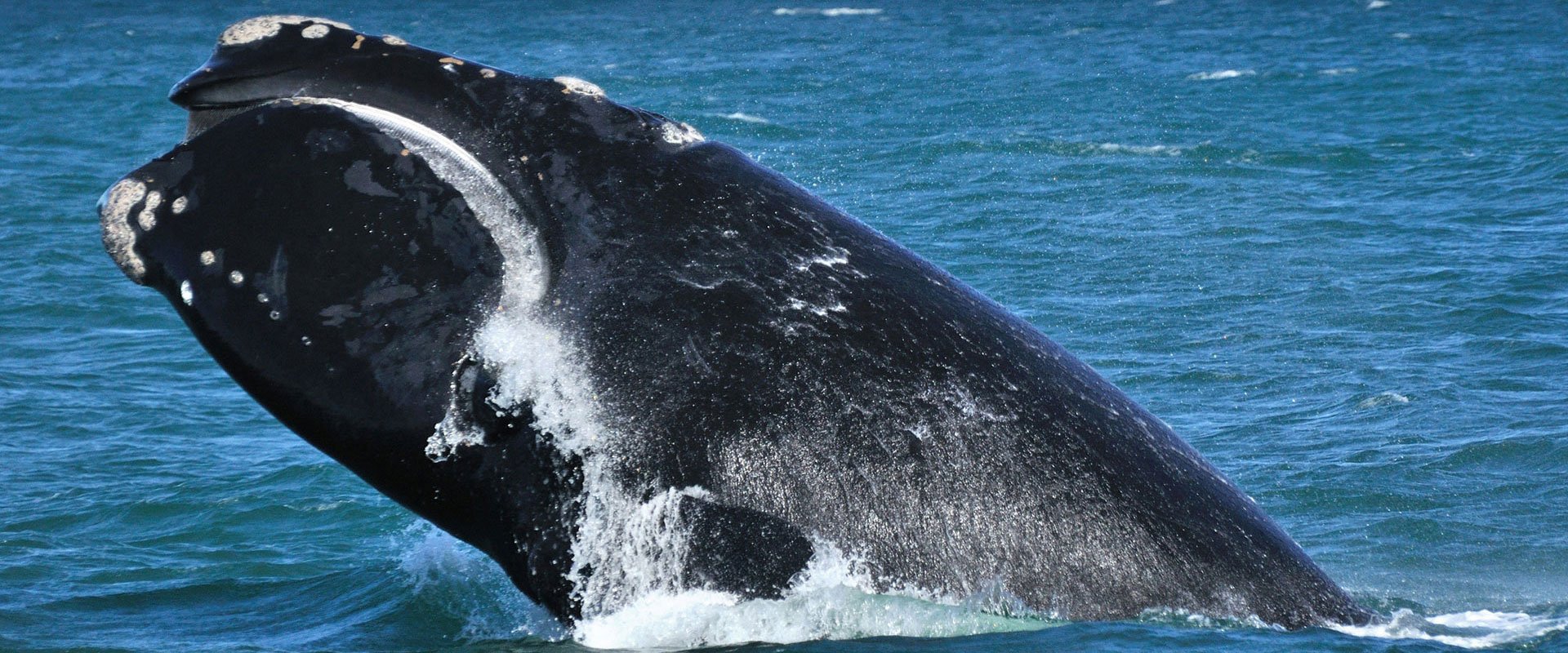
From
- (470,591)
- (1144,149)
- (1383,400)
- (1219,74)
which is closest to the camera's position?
(470,591)

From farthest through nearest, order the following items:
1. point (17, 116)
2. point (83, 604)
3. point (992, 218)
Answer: point (17, 116), point (992, 218), point (83, 604)

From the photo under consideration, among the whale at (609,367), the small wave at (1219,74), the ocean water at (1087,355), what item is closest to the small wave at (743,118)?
the ocean water at (1087,355)

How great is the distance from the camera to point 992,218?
19953 millimetres

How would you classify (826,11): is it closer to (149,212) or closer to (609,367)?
(149,212)

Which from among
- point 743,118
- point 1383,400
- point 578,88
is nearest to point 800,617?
point 578,88

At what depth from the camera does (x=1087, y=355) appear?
42.8ft

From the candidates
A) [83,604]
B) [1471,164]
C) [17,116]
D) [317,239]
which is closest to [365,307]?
[317,239]

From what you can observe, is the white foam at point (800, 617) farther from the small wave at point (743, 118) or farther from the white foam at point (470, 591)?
the small wave at point (743, 118)

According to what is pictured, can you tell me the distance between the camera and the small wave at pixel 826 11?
68375 mm

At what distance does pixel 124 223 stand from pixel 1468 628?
16.7 ft

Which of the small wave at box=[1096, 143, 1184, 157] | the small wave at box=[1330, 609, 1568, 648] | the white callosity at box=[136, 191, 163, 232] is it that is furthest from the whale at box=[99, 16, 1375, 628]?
the small wave at box=[1096, 143, 1184, 157]

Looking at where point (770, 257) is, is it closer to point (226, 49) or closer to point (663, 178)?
point (663, 178)

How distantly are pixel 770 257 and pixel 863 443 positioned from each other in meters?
0.66

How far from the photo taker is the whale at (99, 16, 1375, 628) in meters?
4.82
